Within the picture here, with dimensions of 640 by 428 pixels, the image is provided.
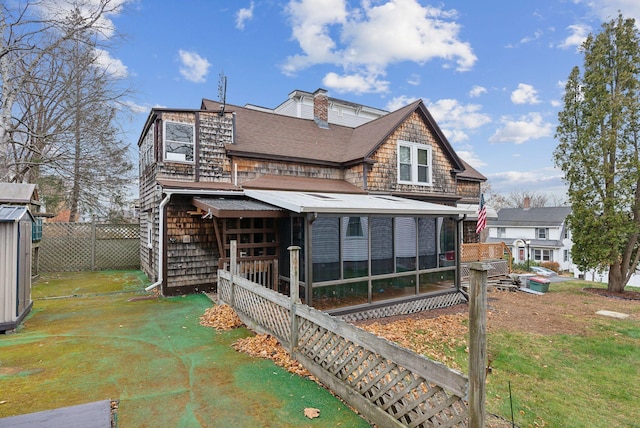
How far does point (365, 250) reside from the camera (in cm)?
821

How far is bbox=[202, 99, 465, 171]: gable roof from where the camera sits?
39.2 feet

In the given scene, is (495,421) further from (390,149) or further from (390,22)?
(390,22)

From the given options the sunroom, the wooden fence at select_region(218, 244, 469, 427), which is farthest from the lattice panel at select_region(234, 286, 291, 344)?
the sunroom

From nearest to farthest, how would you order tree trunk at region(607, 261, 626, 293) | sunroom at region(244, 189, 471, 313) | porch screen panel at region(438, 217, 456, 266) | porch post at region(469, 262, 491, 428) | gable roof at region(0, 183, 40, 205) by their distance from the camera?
porch post at region(469, 262, 491, 428), sunroom at region(244, 189, 471, 313), gable roof at region(0, 183, 40, 205), porch screen panel at region(438, 217, 456, 266), tree trunk at region(607, 261, 626, 293)

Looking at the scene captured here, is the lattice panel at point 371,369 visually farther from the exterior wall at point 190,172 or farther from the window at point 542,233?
the window at point 542,233

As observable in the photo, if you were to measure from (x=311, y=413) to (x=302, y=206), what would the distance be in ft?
14.0

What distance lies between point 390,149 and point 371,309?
7.47m

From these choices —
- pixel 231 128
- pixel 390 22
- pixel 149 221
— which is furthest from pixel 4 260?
pixel 390 22

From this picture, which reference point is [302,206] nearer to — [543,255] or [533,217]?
[543,255]

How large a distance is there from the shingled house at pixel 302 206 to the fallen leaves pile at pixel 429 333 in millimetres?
919

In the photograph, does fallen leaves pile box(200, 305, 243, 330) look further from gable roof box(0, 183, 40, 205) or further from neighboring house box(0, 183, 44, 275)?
gable roof box(0, 183, 40, 205)

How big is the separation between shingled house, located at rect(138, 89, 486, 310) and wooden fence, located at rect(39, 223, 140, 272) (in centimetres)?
171

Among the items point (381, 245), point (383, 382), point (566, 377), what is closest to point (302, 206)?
point (381, 245)

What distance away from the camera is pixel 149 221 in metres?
11.5
